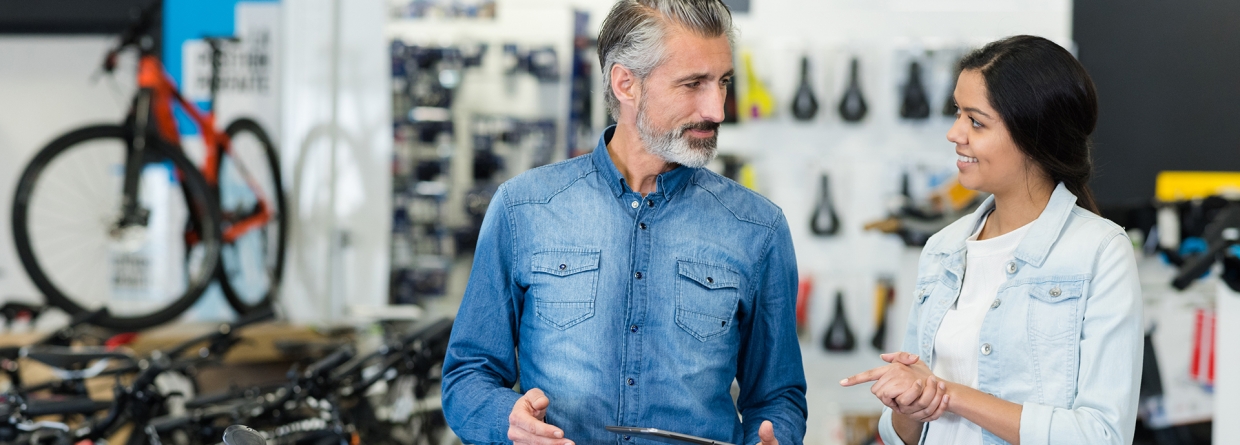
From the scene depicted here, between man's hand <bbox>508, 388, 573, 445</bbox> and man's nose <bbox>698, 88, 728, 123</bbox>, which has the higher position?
man's nose <bbox>698, 88, 728, 123</bbox>

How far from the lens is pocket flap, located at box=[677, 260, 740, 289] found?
66.0 inches

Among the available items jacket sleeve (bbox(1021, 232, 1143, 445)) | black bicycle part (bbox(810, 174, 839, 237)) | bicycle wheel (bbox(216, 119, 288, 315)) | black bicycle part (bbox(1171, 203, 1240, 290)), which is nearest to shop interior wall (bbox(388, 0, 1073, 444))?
black bicycle part (bbox(810, 174, 839, 237))

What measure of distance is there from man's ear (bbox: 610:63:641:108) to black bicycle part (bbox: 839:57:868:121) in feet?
12.7

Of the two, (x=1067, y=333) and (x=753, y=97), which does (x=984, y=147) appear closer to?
(x=1067, y=333)

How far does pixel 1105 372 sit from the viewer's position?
58.6 inches

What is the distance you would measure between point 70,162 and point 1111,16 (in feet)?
20.9

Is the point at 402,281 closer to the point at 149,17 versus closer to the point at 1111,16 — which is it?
the point at 149,17

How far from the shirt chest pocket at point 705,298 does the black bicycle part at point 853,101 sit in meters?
3.91

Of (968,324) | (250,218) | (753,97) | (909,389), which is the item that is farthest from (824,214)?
(909,389)

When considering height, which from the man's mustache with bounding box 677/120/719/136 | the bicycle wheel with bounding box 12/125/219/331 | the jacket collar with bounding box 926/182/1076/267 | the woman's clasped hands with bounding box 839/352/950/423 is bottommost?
the bicycle wheel with bounding box 12/125/219/331

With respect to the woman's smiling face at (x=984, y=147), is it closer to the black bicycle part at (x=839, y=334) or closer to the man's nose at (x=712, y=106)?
the man's nose at (x=712, y=106)

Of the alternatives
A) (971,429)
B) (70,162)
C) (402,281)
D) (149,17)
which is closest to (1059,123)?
(971,429)

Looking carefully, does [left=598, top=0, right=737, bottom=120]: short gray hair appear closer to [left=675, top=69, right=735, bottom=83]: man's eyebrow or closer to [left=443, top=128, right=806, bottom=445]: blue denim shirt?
[left=675, top=69, right=735, bottom=83]: man's eyebrow

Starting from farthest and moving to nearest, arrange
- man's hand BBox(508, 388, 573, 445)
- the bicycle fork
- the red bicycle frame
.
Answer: the red bicycle frame
the bicycle fork
man's hand BBox(508, 388, 573, 445)
